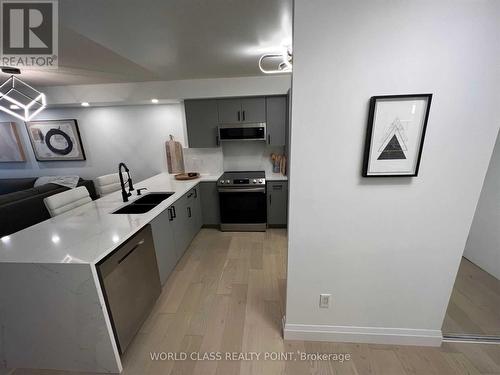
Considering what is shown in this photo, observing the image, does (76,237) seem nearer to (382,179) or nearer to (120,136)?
(382,179)

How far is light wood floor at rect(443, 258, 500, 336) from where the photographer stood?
1.62 metres

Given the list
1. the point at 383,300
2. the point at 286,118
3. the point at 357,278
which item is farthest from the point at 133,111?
the point at 383,300

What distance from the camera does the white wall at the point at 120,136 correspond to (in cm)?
358

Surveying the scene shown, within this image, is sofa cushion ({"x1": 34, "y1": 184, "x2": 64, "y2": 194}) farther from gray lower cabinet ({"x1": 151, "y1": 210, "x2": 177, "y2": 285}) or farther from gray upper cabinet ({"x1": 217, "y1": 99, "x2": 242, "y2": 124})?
gray upper cabinet ({"x1": 217, "y1": 99, "x2": 242, "y2": 124})

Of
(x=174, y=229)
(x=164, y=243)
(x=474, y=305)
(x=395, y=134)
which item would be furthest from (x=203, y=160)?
(x=474, y=305)

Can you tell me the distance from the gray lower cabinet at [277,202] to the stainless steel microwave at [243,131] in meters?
0.79

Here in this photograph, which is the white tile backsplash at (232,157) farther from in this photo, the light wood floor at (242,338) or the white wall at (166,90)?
the light wood floor at (242,338)

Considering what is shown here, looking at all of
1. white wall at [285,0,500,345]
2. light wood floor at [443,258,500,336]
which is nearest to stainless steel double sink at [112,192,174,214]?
white wall at [285,0,500,345]

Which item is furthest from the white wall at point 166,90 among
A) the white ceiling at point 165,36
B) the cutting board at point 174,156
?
the cutting board at point 174,156

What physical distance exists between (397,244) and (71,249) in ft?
7.04

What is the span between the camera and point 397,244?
4.33 ft

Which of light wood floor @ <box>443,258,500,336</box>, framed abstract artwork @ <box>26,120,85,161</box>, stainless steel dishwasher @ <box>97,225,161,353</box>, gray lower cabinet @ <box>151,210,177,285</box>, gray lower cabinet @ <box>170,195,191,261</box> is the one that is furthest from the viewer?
framed abstract artwork @ <box>26,120,85,161</box>

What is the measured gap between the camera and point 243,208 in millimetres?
3205

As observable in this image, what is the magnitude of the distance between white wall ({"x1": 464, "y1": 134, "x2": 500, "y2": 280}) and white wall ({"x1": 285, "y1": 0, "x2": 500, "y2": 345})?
58.9 inches
